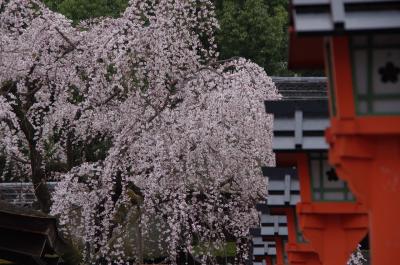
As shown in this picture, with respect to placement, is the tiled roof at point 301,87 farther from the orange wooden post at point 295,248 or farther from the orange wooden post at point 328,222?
the orange wooden post at point 328,222

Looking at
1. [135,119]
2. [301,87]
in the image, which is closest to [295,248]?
[135,119]

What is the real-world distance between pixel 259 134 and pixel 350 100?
1214cm

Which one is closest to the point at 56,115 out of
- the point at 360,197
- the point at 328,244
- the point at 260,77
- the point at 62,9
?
the point at 260,77

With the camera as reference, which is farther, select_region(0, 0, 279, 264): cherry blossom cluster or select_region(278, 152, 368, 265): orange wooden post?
select_region(0, 0, 279, 264): cherry blossom cluster

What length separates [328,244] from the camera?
34.7ft

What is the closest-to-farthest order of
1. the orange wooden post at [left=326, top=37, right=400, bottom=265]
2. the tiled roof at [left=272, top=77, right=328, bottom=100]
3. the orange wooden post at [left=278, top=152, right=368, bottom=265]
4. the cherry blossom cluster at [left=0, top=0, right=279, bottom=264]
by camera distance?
1. the orange wooden post at [left=326, top=37, right=400, bottom=265]
2. the orange wooden post at [left=278, top=152, right=368, bottom=265]
3. the cherry blossom cluster at [left=0, top=0, right=279, bottom=264]
4. the tiled roof at [left=272, top=77, right=328, bottom=100]

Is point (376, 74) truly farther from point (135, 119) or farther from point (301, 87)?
point (301, 87)

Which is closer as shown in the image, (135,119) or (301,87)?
(135,119)

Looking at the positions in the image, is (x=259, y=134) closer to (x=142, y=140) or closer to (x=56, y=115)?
(x=142, y=140)

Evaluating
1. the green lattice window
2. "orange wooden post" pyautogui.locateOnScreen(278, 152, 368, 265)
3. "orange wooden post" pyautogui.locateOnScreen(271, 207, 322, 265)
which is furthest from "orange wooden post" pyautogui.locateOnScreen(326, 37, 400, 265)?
"orange wooden post" pyautogui.locateOnScreen(271, 207, 322, 265)

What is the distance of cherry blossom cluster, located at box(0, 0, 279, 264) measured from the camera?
16875 millimetres

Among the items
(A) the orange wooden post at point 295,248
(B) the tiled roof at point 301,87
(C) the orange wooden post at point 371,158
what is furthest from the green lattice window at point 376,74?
(B) the tiled roof at point 301,87

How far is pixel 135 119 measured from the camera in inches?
687

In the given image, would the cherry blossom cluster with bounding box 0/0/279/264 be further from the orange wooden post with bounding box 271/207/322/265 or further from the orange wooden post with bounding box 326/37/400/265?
the orange wooden post with bounding box 326/37/400/265
